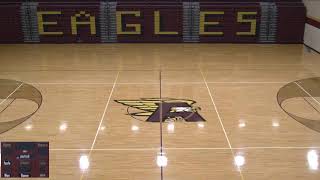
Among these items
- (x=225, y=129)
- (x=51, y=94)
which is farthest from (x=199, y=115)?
(x=51, y=94)

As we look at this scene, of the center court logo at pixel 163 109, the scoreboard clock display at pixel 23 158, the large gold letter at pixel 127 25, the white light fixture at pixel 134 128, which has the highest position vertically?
the large gold letter at pixel 127 25

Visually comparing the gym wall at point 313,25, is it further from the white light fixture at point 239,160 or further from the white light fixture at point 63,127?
the white light fixture at point 63,127

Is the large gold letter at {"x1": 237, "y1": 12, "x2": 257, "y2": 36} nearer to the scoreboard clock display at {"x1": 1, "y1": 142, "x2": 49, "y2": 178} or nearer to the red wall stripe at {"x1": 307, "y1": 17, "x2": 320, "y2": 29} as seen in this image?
the red wall stripe at {"x1": 307, "y1": 17, "x2": 320, "y2": 29}

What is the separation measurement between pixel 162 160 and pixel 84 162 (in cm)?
85

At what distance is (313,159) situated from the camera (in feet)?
13.9

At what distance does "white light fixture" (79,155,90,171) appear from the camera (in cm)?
405

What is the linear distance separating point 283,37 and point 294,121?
5422 millimetres

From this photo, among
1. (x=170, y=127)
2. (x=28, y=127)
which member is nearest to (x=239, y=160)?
(x=170, y=127)

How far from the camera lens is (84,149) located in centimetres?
446

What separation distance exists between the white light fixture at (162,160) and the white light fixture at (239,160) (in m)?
0.75

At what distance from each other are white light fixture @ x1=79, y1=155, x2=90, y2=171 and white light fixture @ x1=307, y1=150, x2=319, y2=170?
93.2 inches

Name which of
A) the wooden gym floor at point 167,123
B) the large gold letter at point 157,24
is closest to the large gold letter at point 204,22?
the large gold letter at point 157,24

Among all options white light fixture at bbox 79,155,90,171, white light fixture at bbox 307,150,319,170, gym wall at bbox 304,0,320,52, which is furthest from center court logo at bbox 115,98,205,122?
gym wall at bbox 304,0,320,52
